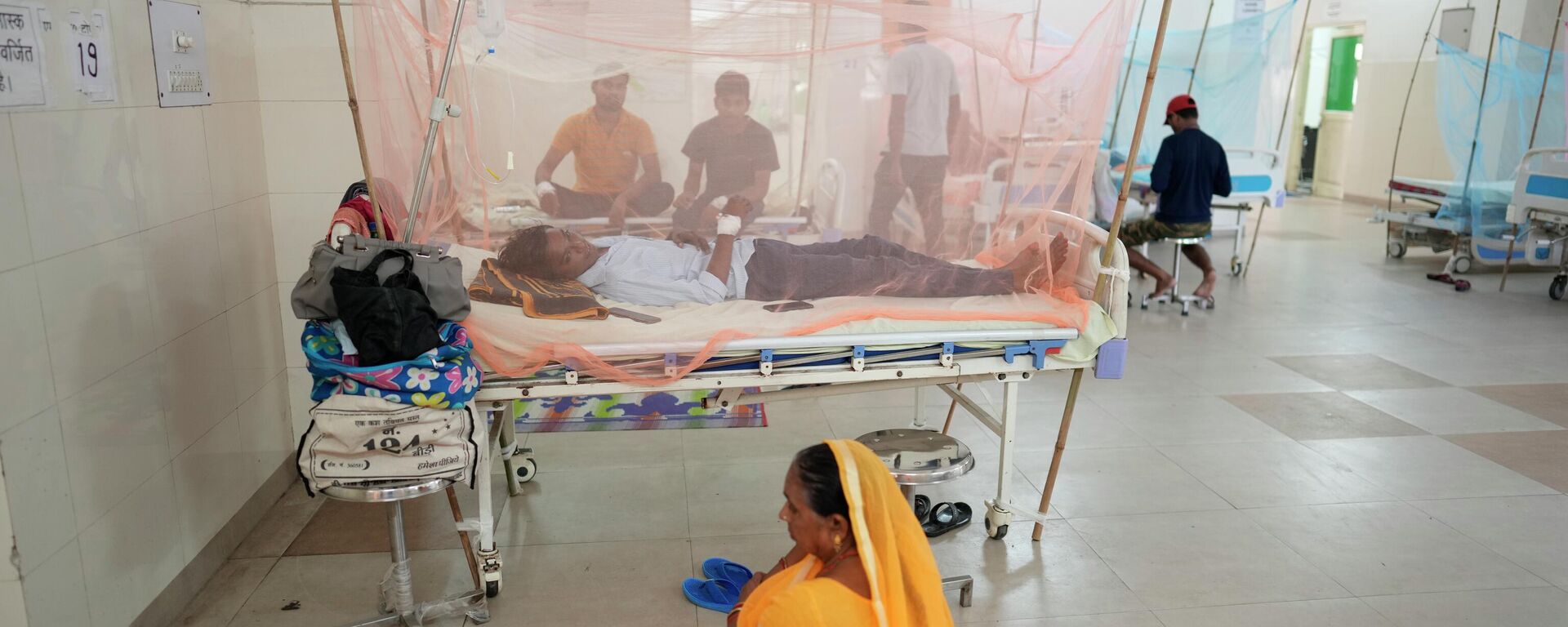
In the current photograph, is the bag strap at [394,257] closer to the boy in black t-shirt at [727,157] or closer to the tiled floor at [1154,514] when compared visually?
the boy in black t-shirt at [727,157]

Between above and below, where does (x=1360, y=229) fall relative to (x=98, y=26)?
below

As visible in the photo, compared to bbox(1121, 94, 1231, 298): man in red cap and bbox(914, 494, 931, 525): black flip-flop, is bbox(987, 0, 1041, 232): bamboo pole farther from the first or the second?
bbox(1121, 94, 1231, 298): man in red cap

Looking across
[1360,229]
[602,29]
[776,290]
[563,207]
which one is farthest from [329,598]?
[1360,229]

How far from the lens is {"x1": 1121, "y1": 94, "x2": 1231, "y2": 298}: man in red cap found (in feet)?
20.2

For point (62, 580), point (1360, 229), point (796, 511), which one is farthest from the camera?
point (1360, 229)

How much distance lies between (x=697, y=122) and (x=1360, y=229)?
884cm

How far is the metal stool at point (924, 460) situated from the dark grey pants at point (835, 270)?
435 mm

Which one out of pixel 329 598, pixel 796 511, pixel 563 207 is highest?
pixel 563 207

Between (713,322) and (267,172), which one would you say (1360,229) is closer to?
(713,322)

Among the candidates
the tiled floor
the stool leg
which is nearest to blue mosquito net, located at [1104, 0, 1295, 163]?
the tiled floor

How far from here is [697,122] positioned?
275cm

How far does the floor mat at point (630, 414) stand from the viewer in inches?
164

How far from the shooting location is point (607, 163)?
8.93ft

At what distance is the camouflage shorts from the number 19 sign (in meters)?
5.26
